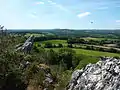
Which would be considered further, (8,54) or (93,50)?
(93,50)

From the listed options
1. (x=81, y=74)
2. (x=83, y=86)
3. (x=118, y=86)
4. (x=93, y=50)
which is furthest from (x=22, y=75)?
(x=93, y=50)

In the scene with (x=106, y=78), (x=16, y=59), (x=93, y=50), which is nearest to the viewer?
(x=106, y=78)

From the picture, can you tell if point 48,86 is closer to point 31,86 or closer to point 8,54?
point 31,86

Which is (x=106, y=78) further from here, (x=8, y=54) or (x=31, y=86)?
(x=8, y=54)

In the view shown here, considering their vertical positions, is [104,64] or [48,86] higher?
[104,64]

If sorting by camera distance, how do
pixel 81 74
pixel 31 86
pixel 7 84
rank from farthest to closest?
pixel 31 86
pixel 7 84
pixel 81 74

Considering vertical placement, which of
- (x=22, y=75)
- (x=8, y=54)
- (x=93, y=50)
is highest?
(x=8, y=54)
